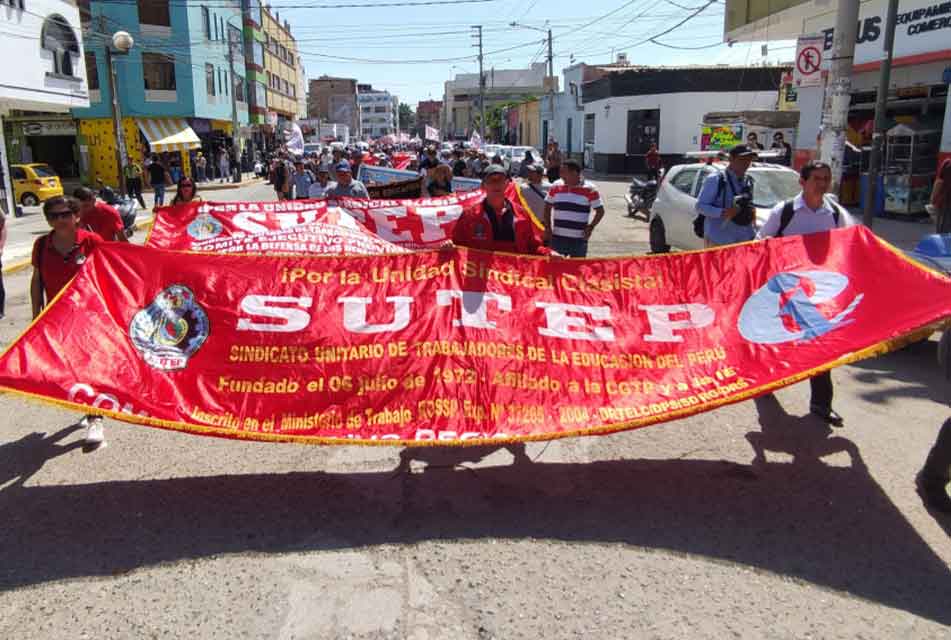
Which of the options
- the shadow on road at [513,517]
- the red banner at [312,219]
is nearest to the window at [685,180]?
the red banner at [312,219]

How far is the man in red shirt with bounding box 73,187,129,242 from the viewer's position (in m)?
6.45

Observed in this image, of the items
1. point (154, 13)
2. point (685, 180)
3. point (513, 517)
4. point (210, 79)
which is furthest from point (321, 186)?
point (210, 79)

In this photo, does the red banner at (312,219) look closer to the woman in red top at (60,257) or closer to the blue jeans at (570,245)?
the blue jeans at (570,245)

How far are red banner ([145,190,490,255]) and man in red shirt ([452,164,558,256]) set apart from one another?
7.89 ft

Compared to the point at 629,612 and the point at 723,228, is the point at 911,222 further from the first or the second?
the point at 629,612

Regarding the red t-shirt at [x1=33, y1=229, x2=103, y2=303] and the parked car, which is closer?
the red t-shirt at [x1=33, y1=229, x2=103, y2=303]

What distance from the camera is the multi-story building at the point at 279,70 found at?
69.2 meters

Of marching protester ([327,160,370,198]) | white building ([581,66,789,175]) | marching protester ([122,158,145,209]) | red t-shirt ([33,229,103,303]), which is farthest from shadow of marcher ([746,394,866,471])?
white building ([581,66,789,175])

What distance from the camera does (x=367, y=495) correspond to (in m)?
4.49

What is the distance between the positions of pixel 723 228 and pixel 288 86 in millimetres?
83571

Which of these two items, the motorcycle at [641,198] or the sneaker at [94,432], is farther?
the motorcycle at [641,198]

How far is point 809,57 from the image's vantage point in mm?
12391

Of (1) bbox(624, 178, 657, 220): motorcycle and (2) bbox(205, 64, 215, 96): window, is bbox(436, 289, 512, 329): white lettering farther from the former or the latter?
(2) bbox(205, 64, 215, 96): window

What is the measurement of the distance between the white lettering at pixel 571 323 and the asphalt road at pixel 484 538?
0.86 m
